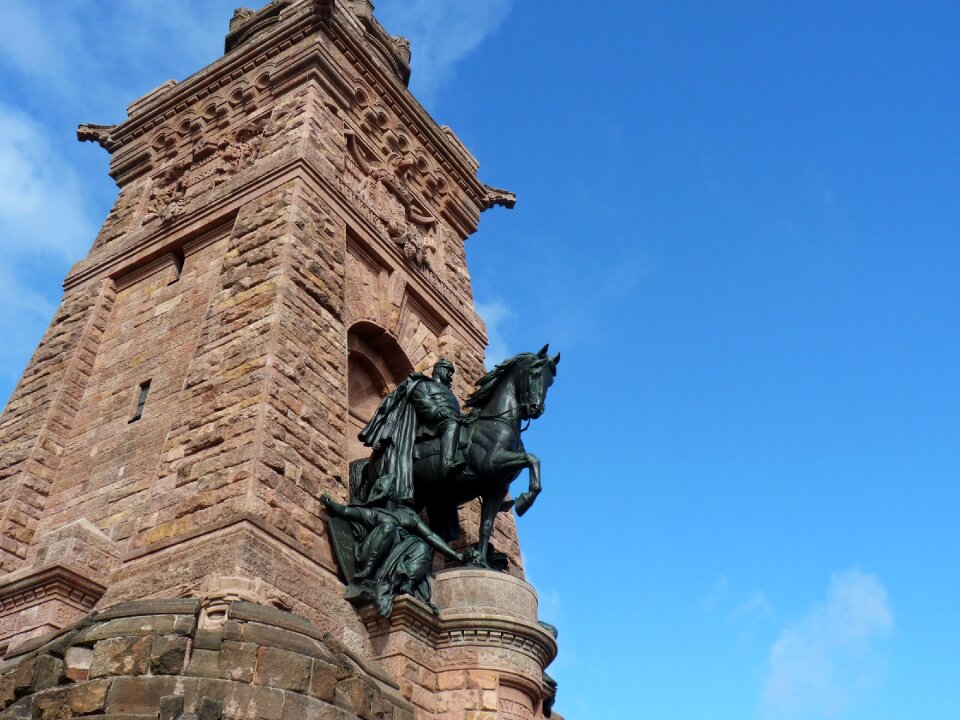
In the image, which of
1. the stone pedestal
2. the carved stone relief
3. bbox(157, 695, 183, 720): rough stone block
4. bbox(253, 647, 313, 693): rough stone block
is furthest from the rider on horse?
the carved stone relief

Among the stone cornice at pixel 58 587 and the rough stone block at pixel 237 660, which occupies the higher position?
the stone cornice at pixel 58 587

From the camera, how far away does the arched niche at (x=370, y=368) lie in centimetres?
1363

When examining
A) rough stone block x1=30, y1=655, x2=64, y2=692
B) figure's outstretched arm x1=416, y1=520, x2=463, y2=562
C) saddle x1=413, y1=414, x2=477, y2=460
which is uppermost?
saddle x1=413, y1=414, x2=477, y2=460

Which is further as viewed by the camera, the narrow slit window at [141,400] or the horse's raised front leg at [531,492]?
the narrow slit window at [141,400]

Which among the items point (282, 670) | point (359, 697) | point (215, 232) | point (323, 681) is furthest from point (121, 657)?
point (215, 232)

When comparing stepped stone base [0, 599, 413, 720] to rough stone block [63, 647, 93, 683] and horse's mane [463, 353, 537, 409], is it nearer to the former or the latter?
rough stone block [63, 647, 93, 683]

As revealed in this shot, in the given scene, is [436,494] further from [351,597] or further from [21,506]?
[21,506]

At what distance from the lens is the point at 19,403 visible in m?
13.5

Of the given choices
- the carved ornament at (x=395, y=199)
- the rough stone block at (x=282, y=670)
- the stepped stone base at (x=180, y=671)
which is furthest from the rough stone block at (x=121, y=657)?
the carved ornament at (x=395, y=199)

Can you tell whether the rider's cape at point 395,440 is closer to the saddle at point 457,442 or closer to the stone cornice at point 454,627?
the saddle at point 457,442

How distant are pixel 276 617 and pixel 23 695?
1.92 metres

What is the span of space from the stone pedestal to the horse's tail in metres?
1.59

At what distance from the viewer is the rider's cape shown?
10969mm

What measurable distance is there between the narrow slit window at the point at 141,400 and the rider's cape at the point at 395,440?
280 centimetres
